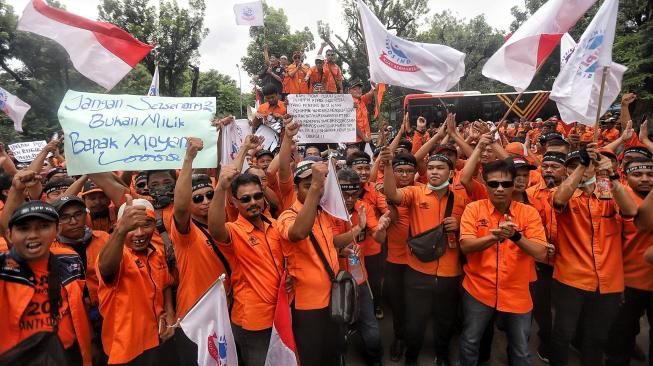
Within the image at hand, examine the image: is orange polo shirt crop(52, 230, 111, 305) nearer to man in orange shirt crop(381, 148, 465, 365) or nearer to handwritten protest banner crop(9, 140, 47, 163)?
man in orange shirt crop(381, 148, 465, 365)

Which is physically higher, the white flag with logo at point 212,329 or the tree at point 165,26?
the tree at point 165,26

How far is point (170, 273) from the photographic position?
3211mm

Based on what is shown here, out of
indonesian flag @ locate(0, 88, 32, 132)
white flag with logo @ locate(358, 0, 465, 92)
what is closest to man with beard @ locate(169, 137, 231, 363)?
white flag with logo @ locate(358, 0, 465, 92)

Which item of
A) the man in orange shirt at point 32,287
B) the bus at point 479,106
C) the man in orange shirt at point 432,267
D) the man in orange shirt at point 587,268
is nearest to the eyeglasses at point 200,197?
the man in orange shirt at point 32,287

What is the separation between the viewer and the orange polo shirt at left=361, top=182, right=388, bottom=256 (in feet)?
14.0

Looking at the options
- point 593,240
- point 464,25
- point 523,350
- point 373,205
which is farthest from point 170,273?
point 464,25

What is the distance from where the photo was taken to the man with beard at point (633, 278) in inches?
138

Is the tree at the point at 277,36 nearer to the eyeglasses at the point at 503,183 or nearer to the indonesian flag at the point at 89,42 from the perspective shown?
the indonesian flag at the point at 89,42

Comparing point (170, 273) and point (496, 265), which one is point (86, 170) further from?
point (496, 265)

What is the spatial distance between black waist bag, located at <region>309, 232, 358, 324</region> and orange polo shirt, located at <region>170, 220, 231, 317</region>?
82 centimetres

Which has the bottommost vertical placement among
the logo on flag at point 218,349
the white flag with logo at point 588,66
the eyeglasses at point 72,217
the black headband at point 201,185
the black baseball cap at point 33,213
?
the logo on flag at point 218,349

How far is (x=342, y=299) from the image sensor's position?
2861 mm

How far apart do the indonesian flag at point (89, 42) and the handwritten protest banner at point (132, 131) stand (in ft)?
2.16

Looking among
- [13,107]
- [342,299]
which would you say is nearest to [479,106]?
[13,107]
